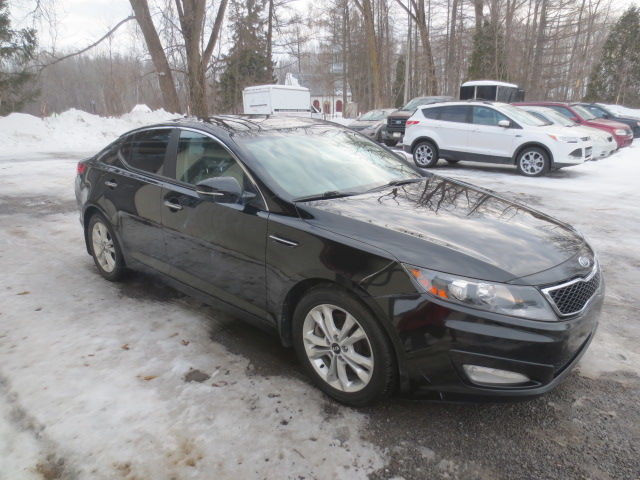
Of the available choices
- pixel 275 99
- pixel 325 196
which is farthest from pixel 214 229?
pixel 275 99

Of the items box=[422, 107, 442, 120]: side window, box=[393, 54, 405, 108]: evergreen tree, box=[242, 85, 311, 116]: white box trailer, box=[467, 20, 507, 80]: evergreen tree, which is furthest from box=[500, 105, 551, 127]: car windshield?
box=[393, 54, 405, 108]: evergreen tree

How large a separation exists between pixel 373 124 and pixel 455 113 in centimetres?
593

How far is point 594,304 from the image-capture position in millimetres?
2584

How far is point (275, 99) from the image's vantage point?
67.7ft

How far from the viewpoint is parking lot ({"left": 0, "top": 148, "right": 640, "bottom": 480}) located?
228 cm

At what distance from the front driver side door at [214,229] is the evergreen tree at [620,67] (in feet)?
128

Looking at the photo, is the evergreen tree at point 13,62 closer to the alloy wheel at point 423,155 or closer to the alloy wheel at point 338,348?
the alloy wheel at point 423,155

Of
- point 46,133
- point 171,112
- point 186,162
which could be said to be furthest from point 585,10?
point 186,162

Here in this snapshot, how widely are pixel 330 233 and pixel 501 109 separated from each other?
1012 cm

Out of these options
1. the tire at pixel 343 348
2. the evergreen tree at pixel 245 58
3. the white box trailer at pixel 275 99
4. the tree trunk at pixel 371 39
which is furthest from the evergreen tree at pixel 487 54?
the tire at pixel 343 348

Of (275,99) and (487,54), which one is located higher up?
(487,54)

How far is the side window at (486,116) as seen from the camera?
11.2m

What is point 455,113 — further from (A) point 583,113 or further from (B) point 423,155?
(A) point 583,113

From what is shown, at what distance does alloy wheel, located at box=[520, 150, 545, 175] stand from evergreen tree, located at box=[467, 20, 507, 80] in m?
23.1
